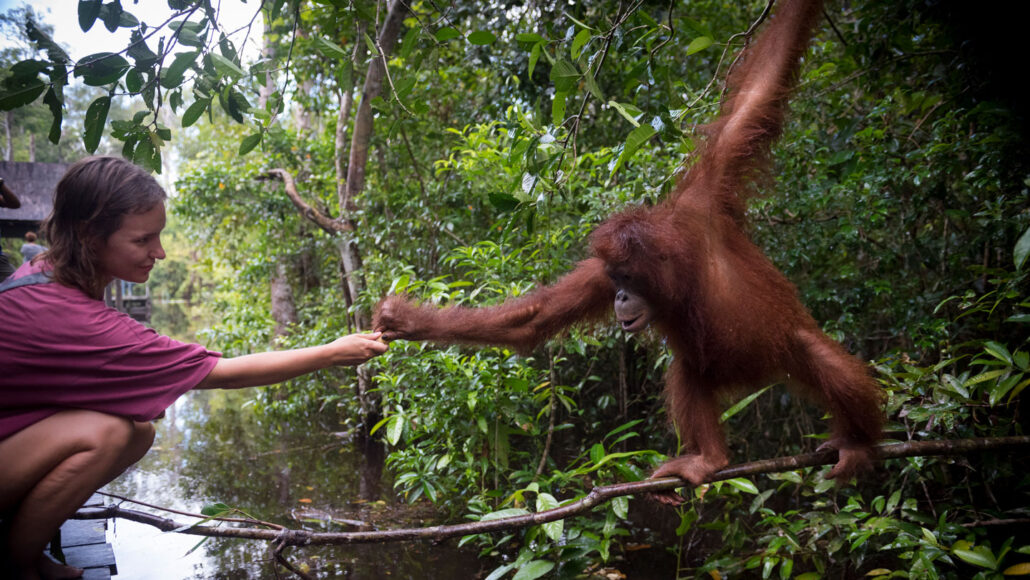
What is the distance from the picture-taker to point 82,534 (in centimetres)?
267

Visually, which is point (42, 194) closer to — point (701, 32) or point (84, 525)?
point (84, 525)

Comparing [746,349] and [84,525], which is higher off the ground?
[746,349]

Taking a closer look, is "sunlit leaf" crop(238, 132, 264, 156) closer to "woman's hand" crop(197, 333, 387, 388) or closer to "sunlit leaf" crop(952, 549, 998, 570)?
"woman's hand" crop(197, 333, 387, 388)

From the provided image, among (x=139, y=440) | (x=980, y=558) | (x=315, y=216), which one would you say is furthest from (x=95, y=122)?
(x=315, y=216)

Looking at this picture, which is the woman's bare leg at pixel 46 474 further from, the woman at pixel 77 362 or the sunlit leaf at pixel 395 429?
the sunlit leaf at pixel 395 429

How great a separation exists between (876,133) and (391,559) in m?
3.65

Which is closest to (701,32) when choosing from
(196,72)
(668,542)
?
(196,72)

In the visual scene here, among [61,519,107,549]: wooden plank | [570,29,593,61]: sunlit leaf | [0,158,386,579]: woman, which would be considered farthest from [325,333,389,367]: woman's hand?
[61,519,107,549]: wooden plank

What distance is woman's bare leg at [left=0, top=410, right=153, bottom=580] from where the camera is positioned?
1.75 m

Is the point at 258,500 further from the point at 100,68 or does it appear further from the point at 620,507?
the point at 100,68

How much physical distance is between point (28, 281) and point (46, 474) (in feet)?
1.89

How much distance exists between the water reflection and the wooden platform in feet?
2.67

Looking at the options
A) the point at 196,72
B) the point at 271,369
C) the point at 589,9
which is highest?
the point at 589,9

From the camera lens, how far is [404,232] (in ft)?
16.0
